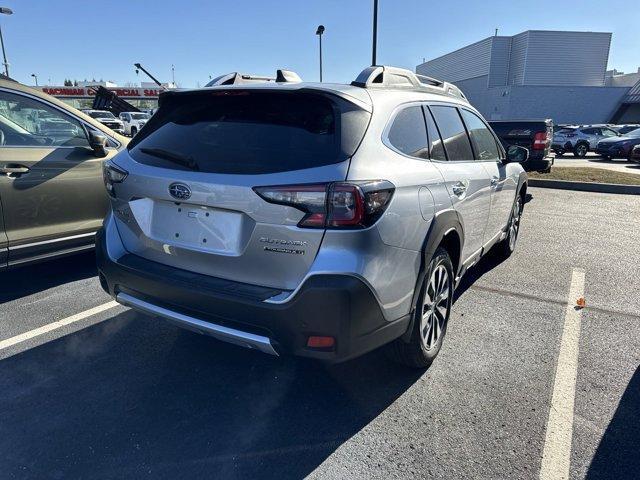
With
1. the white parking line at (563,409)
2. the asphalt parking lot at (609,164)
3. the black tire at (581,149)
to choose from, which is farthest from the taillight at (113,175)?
the black tire at (581,149)

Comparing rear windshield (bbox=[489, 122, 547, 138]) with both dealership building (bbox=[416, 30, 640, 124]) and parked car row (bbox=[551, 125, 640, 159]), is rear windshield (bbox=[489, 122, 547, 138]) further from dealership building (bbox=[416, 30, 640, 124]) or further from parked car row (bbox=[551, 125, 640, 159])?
dealership building (bbox=[416, 30, 640, 124])

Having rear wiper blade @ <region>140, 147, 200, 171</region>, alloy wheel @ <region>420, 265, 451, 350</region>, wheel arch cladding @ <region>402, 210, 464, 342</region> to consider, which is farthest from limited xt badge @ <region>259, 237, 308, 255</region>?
alloy wheel @ <region>420, 265, 451, 350</region>

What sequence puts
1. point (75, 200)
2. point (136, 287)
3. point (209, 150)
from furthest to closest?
1. point (75, 200)
2. point (136, 287)
3. point (209, 150)

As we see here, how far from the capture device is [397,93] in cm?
279

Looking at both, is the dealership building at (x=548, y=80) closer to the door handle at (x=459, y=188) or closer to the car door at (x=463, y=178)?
the car door at (x=463, y=178)

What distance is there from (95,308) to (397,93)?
9.95 ft

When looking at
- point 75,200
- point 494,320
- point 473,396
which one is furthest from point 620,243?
point 75,200

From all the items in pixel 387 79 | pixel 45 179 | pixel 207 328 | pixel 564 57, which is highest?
pixel 564 57

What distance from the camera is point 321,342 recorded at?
2.17m

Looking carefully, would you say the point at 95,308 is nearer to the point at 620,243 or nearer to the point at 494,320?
the point at 494,320

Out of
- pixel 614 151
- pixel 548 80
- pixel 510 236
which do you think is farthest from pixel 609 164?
pixel 548 80

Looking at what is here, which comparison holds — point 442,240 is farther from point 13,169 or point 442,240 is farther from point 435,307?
point 13,169

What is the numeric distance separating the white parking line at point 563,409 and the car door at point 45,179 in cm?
412

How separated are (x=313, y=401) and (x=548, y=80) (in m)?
57.1
